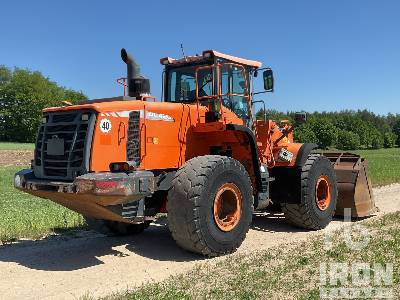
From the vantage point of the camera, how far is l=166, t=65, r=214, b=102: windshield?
8.11 meters

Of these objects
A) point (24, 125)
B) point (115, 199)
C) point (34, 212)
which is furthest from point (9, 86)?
point (115, 199)

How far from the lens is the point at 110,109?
6.51 metres

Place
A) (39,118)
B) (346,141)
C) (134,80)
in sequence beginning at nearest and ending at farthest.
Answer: (134,80), (39,118), (346,141)

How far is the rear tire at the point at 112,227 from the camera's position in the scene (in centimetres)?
826

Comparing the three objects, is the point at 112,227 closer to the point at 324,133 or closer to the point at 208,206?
the point at 208,206

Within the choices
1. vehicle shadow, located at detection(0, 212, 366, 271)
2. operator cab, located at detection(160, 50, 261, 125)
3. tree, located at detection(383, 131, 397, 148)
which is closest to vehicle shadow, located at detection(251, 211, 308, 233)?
vehicle shadow, located at detection(0, 212, 366, 271)

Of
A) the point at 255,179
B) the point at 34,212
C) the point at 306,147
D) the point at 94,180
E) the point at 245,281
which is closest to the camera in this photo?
the point at 245,281

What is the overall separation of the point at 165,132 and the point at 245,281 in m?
2.65

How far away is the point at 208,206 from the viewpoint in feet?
21.9

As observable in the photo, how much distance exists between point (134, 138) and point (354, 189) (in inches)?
208

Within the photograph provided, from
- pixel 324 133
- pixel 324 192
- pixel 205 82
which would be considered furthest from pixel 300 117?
pixel 324 133

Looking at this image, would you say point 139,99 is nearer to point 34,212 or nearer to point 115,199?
point 115,199
